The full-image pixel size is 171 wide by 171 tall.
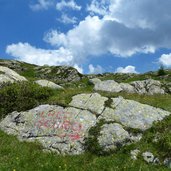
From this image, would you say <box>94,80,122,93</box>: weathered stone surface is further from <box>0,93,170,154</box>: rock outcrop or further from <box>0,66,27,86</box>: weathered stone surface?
<box>0,93,170,154</box>: rock outcrop

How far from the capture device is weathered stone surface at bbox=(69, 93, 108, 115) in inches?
1077

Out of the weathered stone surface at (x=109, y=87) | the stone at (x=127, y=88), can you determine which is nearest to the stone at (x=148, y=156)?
the weathered stone surface at (x=109, y=87)

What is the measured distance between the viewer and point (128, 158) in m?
Answer: 21.8

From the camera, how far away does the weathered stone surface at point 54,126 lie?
2434 cm

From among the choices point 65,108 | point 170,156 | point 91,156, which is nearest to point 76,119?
point 65,108

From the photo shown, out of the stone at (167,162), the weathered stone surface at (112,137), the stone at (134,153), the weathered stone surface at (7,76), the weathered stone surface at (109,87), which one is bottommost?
the stone at (167,162)

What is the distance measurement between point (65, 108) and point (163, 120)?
6.98 metres

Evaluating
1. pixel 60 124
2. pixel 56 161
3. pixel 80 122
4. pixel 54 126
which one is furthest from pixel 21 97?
pixel 56 161

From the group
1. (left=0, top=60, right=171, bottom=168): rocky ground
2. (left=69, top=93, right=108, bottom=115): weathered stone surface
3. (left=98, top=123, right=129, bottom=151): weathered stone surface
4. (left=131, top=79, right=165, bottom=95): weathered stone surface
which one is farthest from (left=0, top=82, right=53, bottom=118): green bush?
(left=131, top=79, right=165, bottom=95): weathered stone surface

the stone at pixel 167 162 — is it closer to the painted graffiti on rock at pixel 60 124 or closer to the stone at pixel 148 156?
the stone at pixel 148 156

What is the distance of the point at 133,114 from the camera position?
26.8 meters

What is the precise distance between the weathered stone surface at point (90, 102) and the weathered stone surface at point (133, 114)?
2.15ft

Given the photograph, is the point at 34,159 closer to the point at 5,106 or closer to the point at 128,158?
the point at 128,158

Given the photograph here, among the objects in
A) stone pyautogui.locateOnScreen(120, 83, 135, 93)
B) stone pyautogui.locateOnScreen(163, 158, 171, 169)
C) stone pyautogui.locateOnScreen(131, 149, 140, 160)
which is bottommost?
stone pyautogui.locateOnScreen(163, 158, 171, 169)
